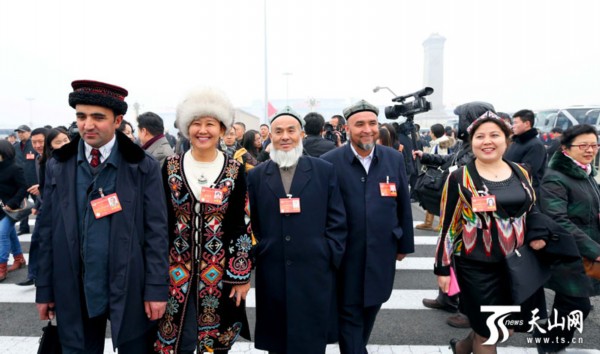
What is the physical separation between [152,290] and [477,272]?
2.06 metres

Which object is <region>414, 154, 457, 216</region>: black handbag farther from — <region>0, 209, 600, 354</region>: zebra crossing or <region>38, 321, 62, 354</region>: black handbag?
<region>38, 321, 62, 354</region>: black handbag

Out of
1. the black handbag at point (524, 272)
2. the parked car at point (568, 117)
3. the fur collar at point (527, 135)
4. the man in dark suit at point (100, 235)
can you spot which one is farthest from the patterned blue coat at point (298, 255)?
the parked car at point (568, 117)

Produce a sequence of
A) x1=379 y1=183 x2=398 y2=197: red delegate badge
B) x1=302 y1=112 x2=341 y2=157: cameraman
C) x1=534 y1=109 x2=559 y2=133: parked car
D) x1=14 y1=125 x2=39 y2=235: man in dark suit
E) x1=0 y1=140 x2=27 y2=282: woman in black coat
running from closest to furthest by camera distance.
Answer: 1. x1=379 y1=183 x2=398 y2=197: red delegate badge
2. x1=0 y1=140 x2=27 y2=282: woman in black coat
3. x1=302 y1=112 x2=341 y2=157: cameraman
4. x1=14 y1=125 x2=39 y2=235: man in dark suit
5. x1=534 y1=109 x2=559 y2=133: parked car

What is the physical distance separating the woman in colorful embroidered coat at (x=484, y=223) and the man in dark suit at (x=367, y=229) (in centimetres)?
32

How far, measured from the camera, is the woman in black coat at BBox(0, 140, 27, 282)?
493 cm

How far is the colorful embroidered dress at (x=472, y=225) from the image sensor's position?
247 cm

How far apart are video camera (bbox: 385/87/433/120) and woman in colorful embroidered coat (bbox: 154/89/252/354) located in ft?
8.15

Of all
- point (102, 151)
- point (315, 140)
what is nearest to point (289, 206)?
point (102, 151)

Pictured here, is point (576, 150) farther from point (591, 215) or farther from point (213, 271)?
point (213, 271)

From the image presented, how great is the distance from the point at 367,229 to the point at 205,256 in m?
1.10

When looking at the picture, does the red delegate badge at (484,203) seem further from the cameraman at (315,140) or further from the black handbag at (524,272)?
the cameraman at (315,140)

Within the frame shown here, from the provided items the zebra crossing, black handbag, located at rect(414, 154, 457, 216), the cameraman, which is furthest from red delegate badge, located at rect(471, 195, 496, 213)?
the cameraman

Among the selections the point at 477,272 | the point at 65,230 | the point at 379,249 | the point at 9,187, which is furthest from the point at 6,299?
the point at 477,272

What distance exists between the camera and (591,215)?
9.20ft
